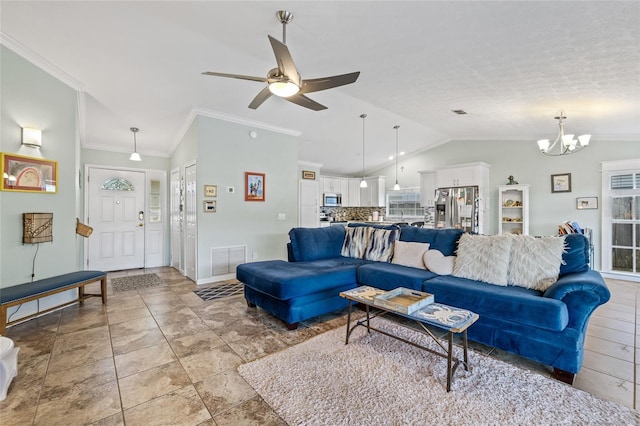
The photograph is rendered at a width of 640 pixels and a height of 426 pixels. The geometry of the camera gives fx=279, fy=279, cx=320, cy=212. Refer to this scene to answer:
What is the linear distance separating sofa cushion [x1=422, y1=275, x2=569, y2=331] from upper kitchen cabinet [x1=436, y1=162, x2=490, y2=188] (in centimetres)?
414

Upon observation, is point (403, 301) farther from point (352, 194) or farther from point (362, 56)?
point (352, 194)

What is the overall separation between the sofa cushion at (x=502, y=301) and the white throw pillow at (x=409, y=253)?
514 millimetres

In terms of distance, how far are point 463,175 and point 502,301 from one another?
15.5ft

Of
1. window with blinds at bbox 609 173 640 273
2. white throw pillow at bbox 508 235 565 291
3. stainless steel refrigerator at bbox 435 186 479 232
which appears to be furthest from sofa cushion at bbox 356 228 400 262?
window with blinds at bbox 609 173 640 273

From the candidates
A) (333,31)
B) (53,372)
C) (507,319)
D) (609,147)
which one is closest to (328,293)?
(507,319)

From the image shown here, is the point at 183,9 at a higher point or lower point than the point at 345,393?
higher

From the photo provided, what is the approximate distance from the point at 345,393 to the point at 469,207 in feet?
18.0

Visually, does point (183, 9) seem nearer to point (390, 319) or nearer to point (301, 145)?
point (390, 319)

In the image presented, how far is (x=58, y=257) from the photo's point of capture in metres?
3.36

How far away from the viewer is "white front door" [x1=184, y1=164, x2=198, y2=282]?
4594 millimetres

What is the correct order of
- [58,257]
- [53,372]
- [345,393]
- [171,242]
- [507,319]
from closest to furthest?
[345,393] < [53,372] < [507,319] < [58,257] < [171,242]

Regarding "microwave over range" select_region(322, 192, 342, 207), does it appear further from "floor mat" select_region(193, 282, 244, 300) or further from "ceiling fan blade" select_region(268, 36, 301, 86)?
"ceiling fan blade" select_region(268, 36, 301, 86)

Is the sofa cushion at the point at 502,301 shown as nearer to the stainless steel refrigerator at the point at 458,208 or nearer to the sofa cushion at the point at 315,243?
the sofa cushion at the point at 315,243

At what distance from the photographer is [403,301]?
2.25 metres
